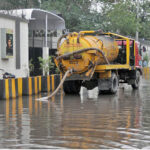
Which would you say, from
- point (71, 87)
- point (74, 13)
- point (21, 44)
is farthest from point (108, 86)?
point (74, 13)

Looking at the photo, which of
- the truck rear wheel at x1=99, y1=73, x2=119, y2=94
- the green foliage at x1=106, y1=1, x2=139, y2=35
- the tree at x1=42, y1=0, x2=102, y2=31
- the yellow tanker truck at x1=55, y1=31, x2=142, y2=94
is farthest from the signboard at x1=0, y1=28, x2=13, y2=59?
the tree at x1=42, y1=0, x2=102, y2=31

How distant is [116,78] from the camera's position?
928 inches

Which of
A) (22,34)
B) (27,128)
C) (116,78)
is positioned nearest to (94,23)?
(22,34)

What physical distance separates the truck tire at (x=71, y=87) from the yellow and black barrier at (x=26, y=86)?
4.14ft

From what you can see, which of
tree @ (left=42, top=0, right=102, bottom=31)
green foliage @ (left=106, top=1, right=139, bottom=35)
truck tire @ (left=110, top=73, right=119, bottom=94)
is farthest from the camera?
tree @ (left=42, top=0, right=102, bottom=31)

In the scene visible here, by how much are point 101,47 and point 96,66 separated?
83 centimetres

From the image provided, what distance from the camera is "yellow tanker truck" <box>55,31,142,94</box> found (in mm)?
21203

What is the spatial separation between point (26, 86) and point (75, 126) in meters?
10.8

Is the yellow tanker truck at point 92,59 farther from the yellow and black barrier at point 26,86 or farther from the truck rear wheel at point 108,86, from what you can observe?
the yellow and black barrier at point 26,86

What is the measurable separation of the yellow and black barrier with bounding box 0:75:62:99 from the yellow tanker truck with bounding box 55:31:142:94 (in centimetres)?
126

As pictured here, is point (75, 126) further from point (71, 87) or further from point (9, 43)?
point (9, 43)

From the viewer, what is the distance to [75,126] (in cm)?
1145

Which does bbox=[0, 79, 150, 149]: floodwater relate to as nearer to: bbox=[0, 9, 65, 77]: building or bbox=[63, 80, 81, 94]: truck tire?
bbox=[63, 80, 81, 94]: truck tire

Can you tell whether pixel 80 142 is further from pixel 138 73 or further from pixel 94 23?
pixel 94 23
